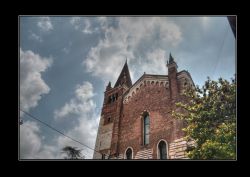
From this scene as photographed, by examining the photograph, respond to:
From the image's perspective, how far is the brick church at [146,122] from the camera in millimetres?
12484

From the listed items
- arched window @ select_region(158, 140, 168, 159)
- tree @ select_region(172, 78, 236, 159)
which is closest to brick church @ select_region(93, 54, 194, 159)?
arched window @ select_region(158, 140, 168, 159)

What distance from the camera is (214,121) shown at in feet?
25.7

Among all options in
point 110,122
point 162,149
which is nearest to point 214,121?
point 162,149

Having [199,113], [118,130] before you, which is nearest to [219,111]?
[199,113]

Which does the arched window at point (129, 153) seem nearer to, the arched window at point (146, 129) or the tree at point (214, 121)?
the arched window at point (146, 129)

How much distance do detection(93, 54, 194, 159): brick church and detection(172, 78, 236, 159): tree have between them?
3599mm

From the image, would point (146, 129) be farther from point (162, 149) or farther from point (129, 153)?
point (162, 149)

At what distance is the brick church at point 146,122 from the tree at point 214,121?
3599 mm

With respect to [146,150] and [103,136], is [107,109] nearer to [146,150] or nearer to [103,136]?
[103,136]

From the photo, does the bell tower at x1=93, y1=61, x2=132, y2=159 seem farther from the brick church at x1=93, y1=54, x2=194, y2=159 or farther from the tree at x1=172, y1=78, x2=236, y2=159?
the tree at x1=172, y1=78, x2=236, y2=159

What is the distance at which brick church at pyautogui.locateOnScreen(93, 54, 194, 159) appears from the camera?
12.5 m

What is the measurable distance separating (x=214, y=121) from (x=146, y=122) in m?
6.63

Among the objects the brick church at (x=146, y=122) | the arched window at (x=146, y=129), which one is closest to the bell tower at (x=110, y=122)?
the brick church at (x=146, y=122)
